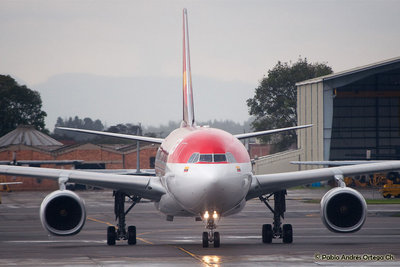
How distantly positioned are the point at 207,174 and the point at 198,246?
373 centimetres

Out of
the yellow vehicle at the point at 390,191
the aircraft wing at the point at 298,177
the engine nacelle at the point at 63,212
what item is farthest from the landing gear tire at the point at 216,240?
the yellow vehicle at the point at 390,191

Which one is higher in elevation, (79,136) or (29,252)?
(79,136)

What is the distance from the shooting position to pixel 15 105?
117 m

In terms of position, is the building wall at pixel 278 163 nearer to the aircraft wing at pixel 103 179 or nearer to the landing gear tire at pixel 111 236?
the landing gear tire at pixel 111 236

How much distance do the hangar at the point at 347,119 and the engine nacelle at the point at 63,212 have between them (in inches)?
1886

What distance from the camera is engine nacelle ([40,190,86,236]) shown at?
22.7 m

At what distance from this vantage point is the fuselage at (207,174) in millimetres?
20844

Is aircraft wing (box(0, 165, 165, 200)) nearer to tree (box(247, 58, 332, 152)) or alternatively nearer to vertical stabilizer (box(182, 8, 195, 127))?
vertical stabilizer (box(182, 8, 195, 127))

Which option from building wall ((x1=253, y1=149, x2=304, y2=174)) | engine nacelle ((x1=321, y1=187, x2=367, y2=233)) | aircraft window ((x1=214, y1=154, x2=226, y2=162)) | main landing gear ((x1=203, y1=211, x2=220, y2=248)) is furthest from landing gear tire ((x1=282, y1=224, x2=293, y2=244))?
building wall ((x1=253, y1=149, x2=304, y2=174))

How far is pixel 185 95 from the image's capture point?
3152 centimetres

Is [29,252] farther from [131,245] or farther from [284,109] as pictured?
[284,109]

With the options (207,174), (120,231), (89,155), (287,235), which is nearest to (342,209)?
(287,235)

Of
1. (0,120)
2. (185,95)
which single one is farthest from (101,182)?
(0,120)

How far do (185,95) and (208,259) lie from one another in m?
12.9
